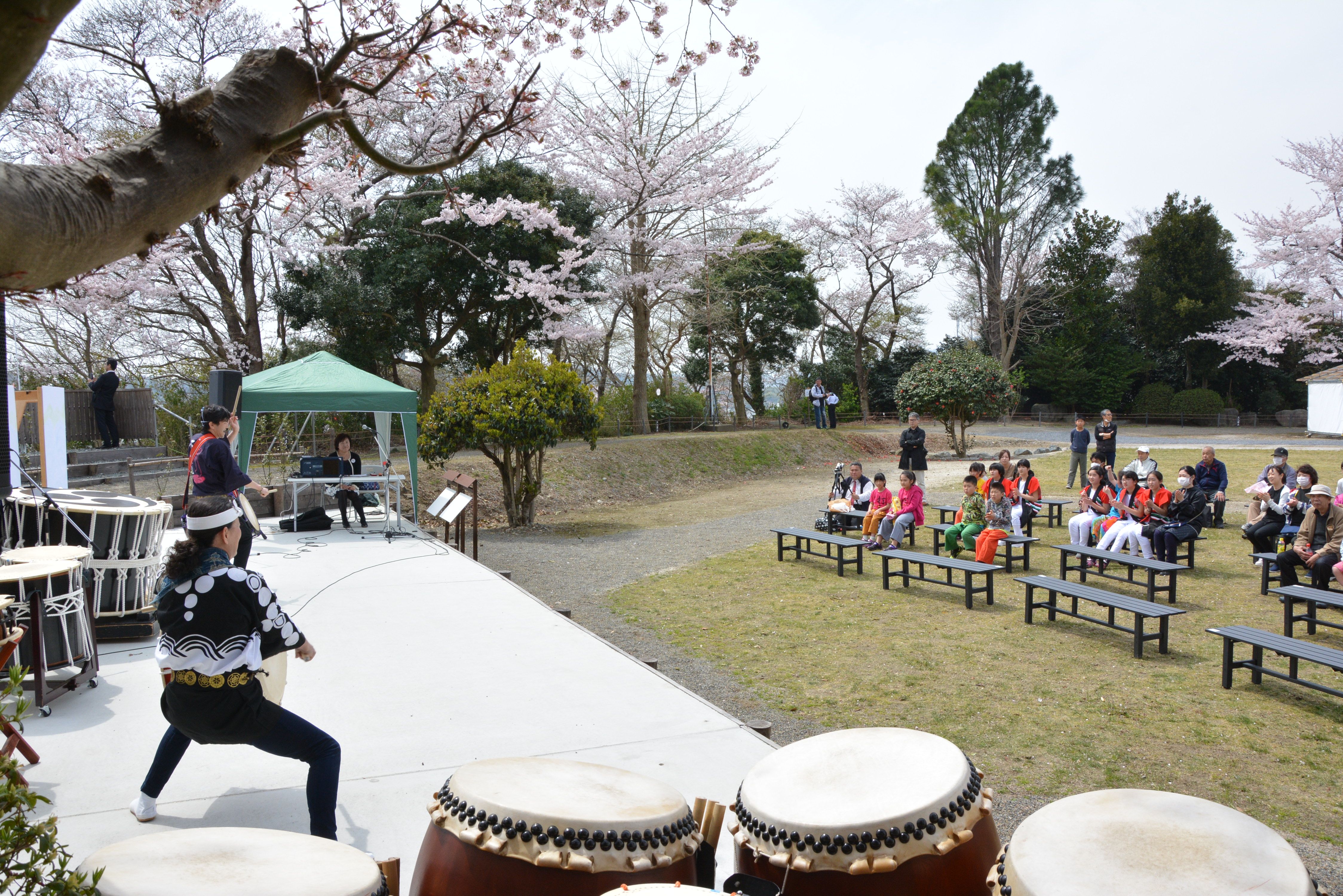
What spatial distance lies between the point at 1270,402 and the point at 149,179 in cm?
3677

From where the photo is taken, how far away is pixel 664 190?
22.4 meters

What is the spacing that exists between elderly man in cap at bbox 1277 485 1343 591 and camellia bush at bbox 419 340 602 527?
30.4 feet

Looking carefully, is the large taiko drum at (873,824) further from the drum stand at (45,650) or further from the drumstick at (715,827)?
the drum stand at (45,650)

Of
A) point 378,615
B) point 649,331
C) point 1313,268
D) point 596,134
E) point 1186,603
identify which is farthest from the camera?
point 649,331

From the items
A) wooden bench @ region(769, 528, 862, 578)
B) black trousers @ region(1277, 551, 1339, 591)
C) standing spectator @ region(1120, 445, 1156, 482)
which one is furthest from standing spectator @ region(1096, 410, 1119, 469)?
black trousers @ region(1277, 551, 1339, 591)

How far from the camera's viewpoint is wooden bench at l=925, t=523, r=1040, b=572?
8.83m

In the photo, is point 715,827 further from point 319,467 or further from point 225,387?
point 319,467

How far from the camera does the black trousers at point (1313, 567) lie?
673 centimetres

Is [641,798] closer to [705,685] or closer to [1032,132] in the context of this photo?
[705,685]

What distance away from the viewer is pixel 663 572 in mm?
9781

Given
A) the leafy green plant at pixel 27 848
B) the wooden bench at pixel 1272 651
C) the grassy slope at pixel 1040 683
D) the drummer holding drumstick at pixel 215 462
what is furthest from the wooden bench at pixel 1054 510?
the leafy green plant at pixel 27 848

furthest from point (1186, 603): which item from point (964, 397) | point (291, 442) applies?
point (291, 442)

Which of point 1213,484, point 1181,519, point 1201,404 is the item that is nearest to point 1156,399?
point 1201,404

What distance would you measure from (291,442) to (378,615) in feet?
37.9
